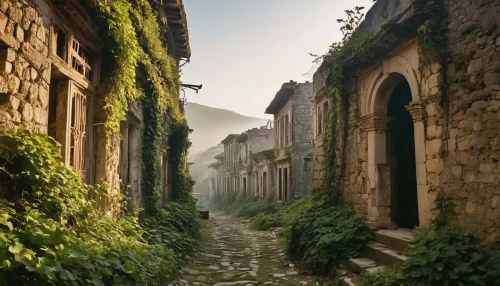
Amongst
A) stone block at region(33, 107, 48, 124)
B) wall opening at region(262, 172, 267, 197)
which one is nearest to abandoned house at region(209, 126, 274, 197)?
wall opening at region(262, 172, 267, 197)

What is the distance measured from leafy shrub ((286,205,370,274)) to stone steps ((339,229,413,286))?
0.81 ft

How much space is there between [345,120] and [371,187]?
2.00 metres

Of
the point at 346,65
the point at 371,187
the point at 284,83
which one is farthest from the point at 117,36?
the point at 284,83

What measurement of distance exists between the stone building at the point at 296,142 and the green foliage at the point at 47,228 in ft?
46.9

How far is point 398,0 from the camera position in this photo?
25.8 feet

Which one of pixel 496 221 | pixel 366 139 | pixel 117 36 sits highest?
pixel 117 36

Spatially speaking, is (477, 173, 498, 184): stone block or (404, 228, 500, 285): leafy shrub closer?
(404, 228, 500, 285): leafy shrub

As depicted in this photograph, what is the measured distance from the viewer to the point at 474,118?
5457 mm

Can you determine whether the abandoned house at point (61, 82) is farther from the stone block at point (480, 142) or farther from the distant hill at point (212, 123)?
the distant hill at point (212, 123)

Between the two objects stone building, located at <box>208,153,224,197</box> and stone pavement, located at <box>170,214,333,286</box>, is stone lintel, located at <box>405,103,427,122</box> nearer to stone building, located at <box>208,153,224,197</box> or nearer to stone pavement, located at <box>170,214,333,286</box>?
stone pavement, located at <box>170,214,333,286</box>

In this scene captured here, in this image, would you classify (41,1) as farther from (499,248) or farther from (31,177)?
(499,248)

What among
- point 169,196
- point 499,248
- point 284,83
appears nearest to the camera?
point 499,248

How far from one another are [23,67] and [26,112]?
0.46 meters

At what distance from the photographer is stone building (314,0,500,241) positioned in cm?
526
